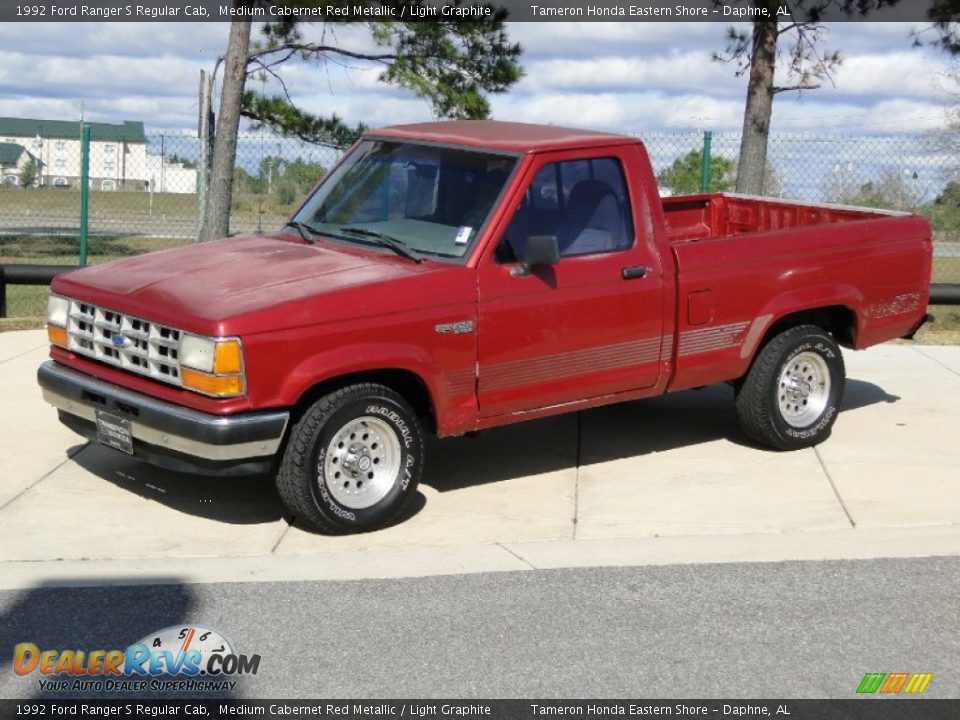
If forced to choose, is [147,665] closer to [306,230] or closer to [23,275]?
[306,230]

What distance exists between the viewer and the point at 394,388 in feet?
23.7

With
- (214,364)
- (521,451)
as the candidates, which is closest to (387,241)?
(214,364)

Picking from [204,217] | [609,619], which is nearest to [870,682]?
[609,619]

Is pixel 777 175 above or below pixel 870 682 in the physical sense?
above

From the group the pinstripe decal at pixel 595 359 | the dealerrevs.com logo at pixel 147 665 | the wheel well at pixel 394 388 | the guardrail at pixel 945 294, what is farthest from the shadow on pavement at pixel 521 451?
the guardrail at pixel 945 294

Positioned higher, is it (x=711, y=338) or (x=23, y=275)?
(x=711, y=338)

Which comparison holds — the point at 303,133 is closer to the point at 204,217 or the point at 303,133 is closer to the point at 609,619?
the point at 204,217

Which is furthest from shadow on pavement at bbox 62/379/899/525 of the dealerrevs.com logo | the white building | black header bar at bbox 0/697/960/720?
the white building

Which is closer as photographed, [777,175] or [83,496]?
[83,496]

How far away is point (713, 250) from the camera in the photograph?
8.06 metres

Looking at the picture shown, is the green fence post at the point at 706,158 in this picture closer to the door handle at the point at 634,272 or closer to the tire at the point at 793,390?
the tire at the point at 793,390

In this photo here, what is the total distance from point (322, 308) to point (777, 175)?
10.4 meters

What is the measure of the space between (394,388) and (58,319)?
1787 millimetres

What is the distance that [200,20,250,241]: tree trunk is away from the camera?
16.4 m
